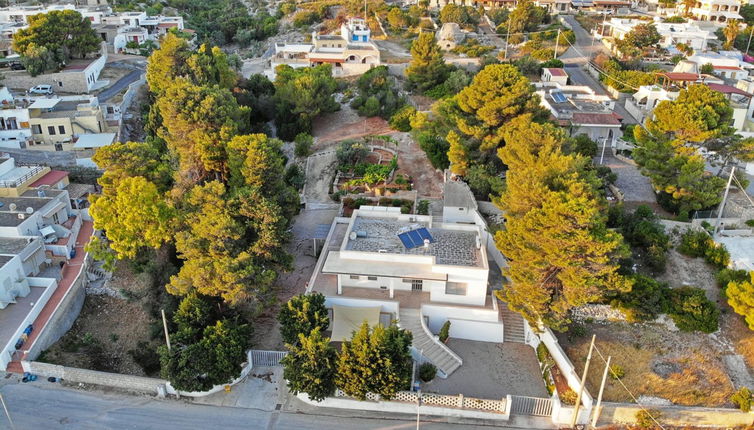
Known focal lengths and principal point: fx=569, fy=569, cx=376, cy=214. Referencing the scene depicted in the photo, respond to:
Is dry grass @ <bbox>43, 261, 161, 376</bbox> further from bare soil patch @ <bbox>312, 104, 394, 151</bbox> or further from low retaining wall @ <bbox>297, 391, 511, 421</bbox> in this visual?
bare soil patch @ <bbox>312, 104, 394, 151</bbox>

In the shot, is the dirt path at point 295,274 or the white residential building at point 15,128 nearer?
the dirt path at point 295,274

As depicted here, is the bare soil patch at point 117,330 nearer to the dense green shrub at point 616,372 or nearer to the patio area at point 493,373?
the patio area at point 493,373

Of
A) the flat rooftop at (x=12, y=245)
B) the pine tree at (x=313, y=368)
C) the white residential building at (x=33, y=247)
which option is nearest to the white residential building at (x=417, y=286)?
the pine tree at (x=313, y=368)

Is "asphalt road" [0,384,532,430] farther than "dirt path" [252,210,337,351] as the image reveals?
No

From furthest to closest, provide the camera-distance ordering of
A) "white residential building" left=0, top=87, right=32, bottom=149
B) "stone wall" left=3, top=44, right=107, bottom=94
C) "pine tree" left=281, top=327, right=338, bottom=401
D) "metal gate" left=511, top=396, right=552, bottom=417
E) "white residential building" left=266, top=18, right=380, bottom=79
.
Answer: "white residential building" left=266, top=18, right=380, bottom=79, "stone wall" left=3, top=44, right=107, bottom=94, "white residential building" left=0, top=87, right=32, bottom=149, "metal gate" left=511, top=396, right=552, bottom=417, "pine tree" left=281, top=327, right=338, bottom=401

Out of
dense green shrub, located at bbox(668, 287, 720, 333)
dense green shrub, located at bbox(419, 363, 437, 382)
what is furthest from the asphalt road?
dense green shrub, located at bbox(668, 287, 720, 333)

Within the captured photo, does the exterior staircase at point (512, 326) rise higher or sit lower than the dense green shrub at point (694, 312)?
lower
